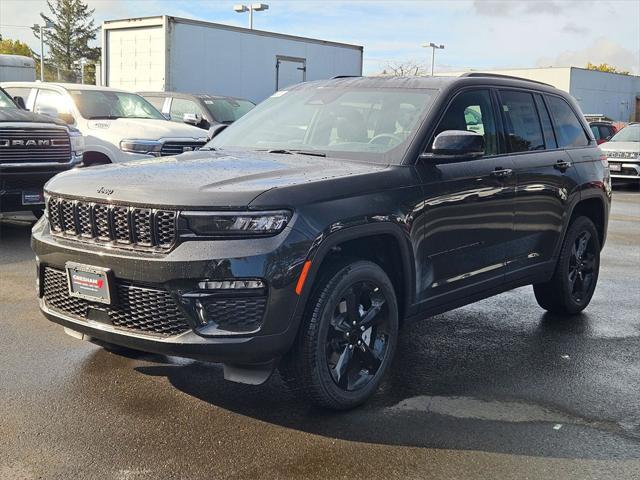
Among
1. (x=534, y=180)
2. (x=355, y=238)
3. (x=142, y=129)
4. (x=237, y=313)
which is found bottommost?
(x=237, y=313)

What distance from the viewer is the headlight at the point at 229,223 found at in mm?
3631

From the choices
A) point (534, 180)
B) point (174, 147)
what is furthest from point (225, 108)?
point (534, 180)

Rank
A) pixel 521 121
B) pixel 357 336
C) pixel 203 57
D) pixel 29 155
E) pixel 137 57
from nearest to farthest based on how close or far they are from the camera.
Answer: pixel 357 336
pixel 521 121
pixel 29 155
pixel 137 57
pixel 203 57

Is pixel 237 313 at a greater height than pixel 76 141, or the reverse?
pixel 76 141

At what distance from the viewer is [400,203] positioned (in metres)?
4.33

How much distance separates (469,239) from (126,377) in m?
2.28

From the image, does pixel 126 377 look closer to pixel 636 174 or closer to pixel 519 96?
pixel 519 96

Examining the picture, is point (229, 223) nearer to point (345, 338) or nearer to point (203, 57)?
point (345, 338)

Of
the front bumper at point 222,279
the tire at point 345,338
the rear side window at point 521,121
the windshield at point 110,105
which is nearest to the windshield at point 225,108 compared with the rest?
the windshield at point 110,105

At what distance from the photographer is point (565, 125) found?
6328 mm

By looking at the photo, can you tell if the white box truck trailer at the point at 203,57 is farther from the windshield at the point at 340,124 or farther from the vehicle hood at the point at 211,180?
the vehicle hood at the point at 211,180

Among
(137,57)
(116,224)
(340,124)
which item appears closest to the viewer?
(116,224)

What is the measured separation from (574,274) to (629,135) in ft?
50.1

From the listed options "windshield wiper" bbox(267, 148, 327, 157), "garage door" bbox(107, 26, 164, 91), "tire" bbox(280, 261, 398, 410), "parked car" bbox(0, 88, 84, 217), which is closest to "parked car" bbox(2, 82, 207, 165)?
"parked car" bbox(0, 88, 84, 217)
